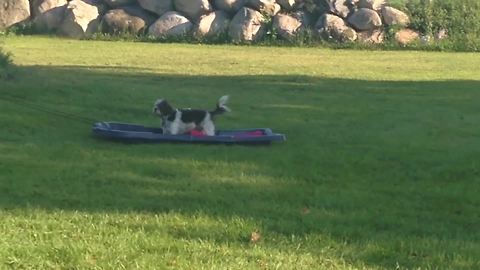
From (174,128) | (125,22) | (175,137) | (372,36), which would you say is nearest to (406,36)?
(372,36)

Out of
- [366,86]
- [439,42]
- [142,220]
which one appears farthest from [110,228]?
[439,42]

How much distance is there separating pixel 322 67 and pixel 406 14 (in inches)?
395

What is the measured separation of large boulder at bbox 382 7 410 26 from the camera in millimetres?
30578

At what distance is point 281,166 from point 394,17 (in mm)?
21588

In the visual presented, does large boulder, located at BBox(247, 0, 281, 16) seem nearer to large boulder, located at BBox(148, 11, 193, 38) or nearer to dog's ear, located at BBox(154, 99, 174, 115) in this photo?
large boulder, located at BBox(148, 11, 193, 38)

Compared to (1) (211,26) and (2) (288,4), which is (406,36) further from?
(1) (211,26)

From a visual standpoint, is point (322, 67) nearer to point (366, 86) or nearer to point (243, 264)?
point (366, 86)

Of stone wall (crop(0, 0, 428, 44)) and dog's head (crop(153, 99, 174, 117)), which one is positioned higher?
dog's head (crop(153, 99, 174, 117))

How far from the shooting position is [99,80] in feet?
57.2

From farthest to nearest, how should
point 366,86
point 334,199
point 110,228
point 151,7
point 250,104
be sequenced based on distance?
1. point 151,7
2. point 366,86
3. point 250,104
4. point 334,199
5. point 110,228

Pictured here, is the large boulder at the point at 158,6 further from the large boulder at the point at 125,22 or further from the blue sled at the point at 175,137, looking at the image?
the blue sled at the point at 175,137

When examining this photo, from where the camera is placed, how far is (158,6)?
3194 cm

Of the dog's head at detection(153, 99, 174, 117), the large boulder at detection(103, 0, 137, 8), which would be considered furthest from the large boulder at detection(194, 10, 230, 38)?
the dog's head at detection(153, 99, 174, 117)

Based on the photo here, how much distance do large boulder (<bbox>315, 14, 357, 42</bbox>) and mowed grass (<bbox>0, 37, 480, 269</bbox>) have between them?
12.0 meters
